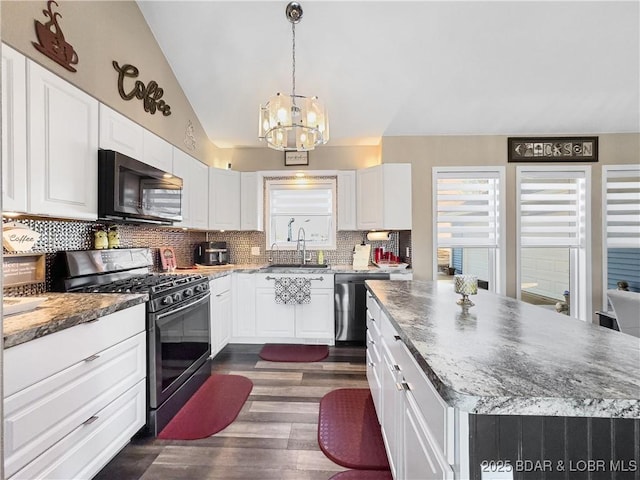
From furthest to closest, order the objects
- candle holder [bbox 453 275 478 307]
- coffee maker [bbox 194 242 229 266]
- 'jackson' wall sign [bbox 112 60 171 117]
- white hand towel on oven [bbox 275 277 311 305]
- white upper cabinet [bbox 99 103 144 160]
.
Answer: coffee maker [bbox 194 242 229 266], white hand towel on oven [bbox 275 277 311 305], 'jackson' wall sign [bbox 112 60 171 117], white upper cabinet [bbox 99 103 144 160], candle holder [bbox 453 275 478 307]

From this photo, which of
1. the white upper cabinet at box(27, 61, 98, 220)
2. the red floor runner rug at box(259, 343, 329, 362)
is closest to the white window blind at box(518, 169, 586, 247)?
the red floor runner rug at box(259, 343, 329, 362)

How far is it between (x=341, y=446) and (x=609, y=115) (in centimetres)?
440

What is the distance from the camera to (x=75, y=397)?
4.77 feet

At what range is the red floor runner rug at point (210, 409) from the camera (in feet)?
6.74

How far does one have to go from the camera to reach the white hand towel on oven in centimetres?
350

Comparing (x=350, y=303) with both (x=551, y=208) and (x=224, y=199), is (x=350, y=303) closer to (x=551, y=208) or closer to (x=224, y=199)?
(x=224, y=199)

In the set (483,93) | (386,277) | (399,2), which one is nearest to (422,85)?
(483,93)

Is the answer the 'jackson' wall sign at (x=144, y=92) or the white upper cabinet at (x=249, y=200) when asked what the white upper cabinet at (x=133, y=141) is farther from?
the white upper cabinet at (x=249, y=200)

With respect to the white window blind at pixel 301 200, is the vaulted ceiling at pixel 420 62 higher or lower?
higher

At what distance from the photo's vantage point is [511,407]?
29.8 inches

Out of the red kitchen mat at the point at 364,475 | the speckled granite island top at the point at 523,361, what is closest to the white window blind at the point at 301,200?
the speckled granite island top at the point at 523,361

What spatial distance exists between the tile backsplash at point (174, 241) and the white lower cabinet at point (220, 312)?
2.09ft

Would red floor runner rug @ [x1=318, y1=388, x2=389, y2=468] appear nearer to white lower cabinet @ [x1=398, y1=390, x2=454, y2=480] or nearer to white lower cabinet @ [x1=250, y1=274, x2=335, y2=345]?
white lower cabinet @ [x1=398, y1=390, x2=454, y2=480]

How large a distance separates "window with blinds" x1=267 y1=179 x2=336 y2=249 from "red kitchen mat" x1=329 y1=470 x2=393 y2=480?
277 centimetres
